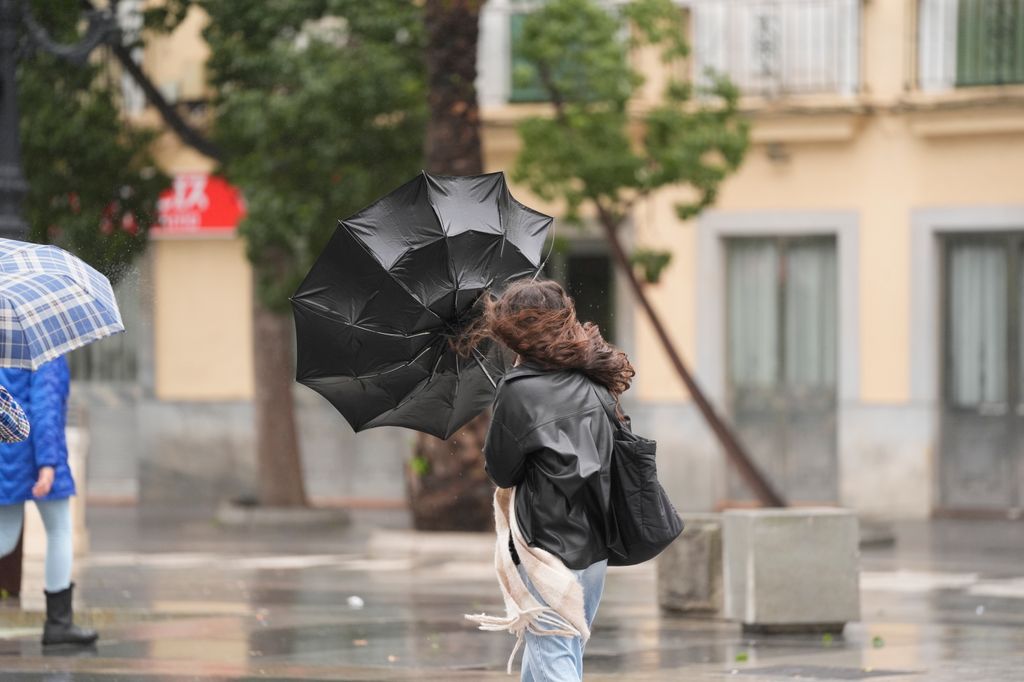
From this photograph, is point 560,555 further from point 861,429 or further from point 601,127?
point 861,429

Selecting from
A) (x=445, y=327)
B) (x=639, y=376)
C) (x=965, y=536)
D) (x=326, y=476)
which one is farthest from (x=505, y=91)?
(x=445, y=327)

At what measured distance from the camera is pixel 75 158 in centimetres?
2092

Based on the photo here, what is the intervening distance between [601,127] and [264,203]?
11.5ft

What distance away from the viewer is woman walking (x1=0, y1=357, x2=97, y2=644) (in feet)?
33.6

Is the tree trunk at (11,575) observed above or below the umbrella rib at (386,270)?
below

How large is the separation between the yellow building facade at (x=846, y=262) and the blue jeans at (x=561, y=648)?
569 inches

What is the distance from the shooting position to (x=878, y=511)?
2166cm

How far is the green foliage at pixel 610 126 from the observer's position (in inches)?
688

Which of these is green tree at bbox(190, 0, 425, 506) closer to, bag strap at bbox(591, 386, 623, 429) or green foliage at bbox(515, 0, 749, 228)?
green foliage at bbox(515, 0, 749, 228)

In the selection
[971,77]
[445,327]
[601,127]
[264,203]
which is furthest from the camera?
[971,77]

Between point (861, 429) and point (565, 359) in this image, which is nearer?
point (565, 359)

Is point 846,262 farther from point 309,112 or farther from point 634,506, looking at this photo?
point 634,506

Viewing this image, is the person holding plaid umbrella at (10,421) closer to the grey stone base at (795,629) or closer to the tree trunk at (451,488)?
the grey stone base at (795,629)

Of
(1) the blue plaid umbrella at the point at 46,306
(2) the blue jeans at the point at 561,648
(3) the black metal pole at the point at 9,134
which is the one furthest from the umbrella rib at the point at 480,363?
(3) the black metal pole at the point at 9,134
